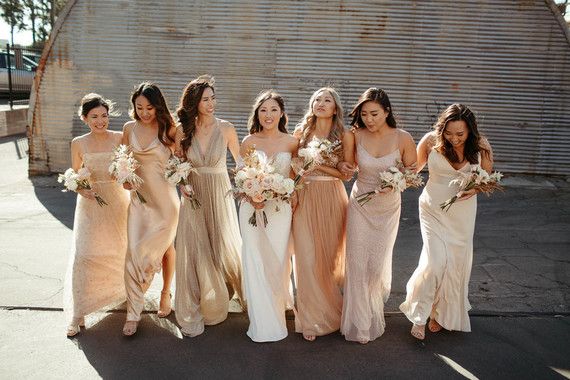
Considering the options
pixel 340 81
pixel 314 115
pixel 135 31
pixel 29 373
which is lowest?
pixel 29 373

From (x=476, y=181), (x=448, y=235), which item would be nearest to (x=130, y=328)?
(x=448, y=235)

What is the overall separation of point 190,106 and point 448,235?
268 cm

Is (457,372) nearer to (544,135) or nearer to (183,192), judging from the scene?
(183,192)

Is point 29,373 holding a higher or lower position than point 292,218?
lower

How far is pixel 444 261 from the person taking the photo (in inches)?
167

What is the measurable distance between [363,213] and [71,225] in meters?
5.14

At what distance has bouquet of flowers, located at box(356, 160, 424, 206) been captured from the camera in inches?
158

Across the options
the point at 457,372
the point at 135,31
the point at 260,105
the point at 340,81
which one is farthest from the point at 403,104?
the point at 457,372

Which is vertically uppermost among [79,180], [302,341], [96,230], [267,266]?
[79,180]

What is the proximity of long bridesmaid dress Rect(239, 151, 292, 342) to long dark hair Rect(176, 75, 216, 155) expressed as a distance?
734mm

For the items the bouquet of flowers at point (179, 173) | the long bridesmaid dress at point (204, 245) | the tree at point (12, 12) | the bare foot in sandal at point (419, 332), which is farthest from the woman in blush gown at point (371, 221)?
the tree at point (12, 12)

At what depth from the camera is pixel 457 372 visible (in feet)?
12.3

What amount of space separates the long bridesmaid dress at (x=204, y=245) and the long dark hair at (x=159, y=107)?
10.9 inches

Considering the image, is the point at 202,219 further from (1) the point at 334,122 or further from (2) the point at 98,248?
(1) the point at 334,122
